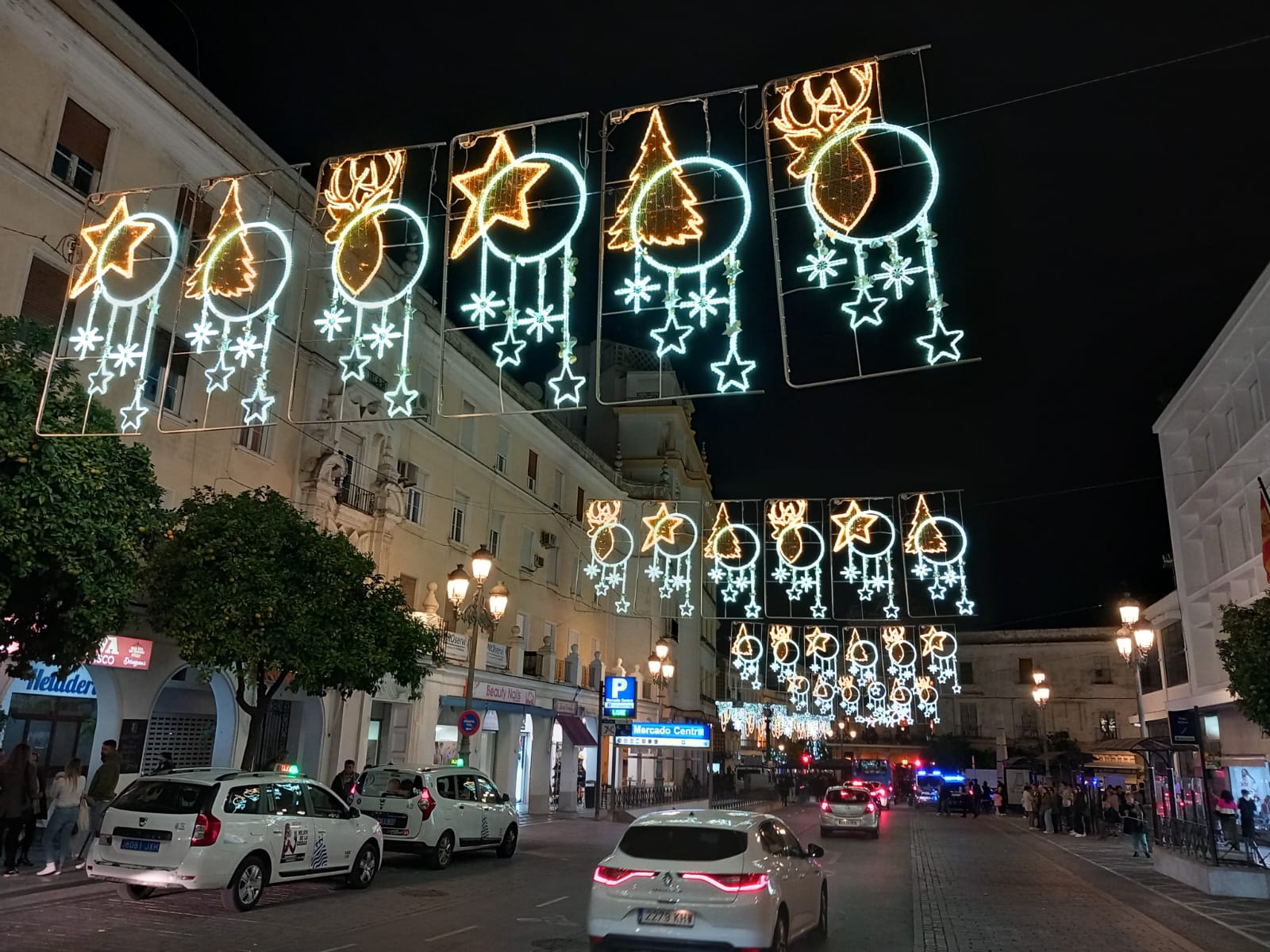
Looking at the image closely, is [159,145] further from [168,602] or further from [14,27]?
[168,602]

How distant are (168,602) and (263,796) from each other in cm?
517

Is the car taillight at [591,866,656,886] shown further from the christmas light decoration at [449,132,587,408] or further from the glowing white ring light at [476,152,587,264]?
the glowing white ring light at [476,152,587,264]

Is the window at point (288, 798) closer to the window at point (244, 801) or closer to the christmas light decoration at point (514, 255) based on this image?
the window at point (244, 801)

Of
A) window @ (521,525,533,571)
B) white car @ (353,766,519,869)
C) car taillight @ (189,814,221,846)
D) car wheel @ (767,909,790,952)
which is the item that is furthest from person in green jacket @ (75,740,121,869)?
window @ (521,525,533,571)

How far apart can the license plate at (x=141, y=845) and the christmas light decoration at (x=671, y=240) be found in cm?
869

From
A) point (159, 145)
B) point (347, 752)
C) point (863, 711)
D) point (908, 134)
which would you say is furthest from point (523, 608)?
point (863, 711)

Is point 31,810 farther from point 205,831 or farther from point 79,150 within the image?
point 79,150

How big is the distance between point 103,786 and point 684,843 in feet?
35.2

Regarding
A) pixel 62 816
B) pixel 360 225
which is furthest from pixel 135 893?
pixel 360 225

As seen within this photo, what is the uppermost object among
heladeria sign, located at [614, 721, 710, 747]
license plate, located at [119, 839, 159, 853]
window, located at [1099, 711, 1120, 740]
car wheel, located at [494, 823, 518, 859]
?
window, located at [1099, 711, 1120, 740]

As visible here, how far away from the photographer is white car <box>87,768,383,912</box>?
10945 millimetres

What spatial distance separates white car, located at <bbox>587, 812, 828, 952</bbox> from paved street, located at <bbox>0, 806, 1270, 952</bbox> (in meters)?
1.77

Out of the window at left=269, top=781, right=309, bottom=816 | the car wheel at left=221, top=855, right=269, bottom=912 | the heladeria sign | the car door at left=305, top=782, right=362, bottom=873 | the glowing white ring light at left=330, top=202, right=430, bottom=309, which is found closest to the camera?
the car wheel at left=221, top=855, right=269, bottom=912

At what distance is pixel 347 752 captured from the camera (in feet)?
77.4
